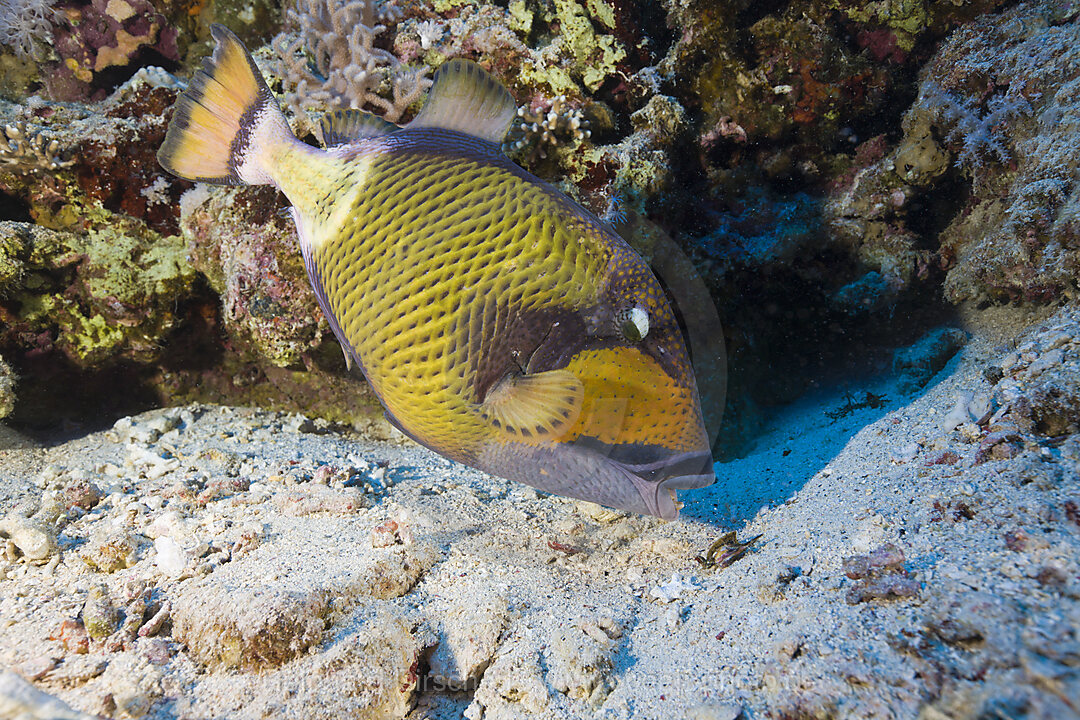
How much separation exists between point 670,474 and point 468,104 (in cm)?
200

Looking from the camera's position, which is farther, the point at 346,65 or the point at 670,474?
the point at 346,65

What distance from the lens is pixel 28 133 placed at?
3.85 m

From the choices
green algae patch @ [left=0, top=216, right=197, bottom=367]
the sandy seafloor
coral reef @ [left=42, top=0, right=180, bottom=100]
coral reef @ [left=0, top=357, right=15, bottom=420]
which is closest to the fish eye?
the sandy seafloor

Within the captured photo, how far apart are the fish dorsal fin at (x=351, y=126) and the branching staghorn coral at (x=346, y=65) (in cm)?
123

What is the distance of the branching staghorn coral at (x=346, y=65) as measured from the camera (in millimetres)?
3652

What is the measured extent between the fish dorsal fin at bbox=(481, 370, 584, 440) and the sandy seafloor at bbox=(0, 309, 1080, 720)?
844 millimetres

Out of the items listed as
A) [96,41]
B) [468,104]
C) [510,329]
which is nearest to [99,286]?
[96,41]

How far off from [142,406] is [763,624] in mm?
5364

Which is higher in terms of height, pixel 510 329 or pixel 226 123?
pixel 226 123

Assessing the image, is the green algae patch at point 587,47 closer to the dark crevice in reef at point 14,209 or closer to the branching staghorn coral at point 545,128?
the branching staghorn coral at point 545,128

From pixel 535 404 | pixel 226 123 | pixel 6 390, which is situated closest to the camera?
pixel 535 404

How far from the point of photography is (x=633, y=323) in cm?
197

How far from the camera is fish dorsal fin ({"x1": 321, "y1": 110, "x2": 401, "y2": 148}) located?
2.49 m

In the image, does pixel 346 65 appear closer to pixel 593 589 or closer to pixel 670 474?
pixel 670 474
